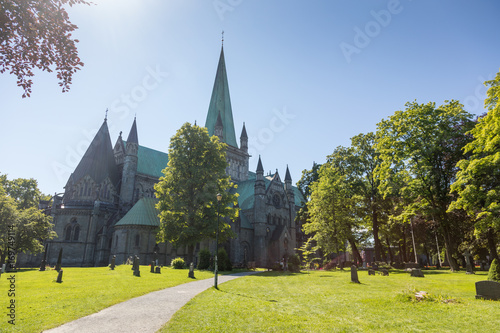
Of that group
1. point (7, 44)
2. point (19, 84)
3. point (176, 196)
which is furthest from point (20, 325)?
point (176, 196)

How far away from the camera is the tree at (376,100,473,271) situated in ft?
81.6

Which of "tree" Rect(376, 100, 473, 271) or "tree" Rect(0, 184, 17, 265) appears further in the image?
"tree" Rect(0, 184, 17, 265)

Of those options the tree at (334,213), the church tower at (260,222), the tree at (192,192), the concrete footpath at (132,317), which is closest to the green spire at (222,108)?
the church tower at (260,222)

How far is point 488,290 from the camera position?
1180 cm

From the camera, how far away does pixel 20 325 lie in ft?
24.6

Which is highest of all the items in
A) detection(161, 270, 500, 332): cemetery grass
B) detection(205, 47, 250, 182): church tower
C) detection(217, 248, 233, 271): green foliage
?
detection(205, 47, 250, 182): church tower

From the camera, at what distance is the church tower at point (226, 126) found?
5956 cm

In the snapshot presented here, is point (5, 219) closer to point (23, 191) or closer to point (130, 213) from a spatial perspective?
point (130, 213)

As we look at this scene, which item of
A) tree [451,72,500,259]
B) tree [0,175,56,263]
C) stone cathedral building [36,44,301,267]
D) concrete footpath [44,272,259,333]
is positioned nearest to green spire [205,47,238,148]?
stone cathedral building [36,44,301,267]

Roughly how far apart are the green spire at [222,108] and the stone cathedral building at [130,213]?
353cm

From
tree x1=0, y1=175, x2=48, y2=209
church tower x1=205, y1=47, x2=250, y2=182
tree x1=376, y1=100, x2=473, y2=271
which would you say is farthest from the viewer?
church tower x1=205, y1=47, x2=250, y2=182

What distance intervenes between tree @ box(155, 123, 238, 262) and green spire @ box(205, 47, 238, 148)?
1113 inches

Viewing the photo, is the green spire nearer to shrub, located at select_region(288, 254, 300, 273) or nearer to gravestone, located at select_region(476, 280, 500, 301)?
shrub, located at select_region(288, 254, 300, 273)

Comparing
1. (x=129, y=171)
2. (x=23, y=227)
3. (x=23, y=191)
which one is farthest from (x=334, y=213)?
(x=23, y=191)
